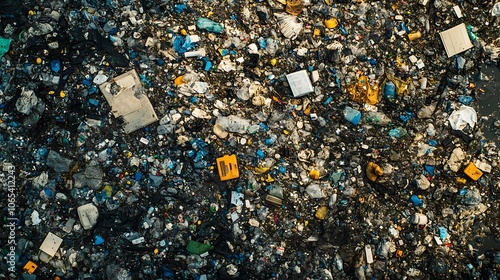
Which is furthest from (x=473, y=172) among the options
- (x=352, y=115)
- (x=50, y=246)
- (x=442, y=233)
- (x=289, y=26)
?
(x=50, y=246)

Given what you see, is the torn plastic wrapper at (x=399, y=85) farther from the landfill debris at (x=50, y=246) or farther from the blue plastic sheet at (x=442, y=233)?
the landfill debris at (x=50, y=246)

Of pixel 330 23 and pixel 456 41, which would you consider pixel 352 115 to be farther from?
pixel 456 41

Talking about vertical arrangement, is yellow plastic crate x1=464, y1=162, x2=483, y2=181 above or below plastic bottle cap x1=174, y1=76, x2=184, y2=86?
below

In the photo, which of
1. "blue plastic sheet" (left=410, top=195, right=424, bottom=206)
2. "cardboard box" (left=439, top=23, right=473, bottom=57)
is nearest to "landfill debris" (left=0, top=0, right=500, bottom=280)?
"blue plastic sheet" (left=410, top=195, right=424, bottom=206)

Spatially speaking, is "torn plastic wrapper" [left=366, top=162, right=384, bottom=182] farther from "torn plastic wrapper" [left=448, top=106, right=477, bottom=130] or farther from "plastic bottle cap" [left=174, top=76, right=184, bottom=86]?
"plastic bottle cap" [left=174, top=76, right=184, bottom=86]

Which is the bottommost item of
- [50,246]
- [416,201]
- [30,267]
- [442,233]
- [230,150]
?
[442,233]

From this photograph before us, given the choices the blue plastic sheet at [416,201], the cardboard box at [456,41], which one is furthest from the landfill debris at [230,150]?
the cardboard box at [456,41]

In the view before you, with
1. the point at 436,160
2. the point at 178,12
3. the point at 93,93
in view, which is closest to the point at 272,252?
the point at 436,160

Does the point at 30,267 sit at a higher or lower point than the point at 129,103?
lower
